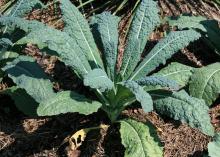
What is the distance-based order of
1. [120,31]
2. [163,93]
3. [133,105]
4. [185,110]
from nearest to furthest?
[185,110] < [163,93] < [133,105] < [120,31]

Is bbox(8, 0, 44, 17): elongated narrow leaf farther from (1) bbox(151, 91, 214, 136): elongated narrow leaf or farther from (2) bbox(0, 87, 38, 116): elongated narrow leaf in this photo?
(1) bbox(151, 91, 214, 136): elongated narrow leaf

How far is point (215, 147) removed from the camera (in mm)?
2955

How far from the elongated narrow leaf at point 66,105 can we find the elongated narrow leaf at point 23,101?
35 cm

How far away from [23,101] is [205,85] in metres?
1.19

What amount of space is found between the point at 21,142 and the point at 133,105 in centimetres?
78

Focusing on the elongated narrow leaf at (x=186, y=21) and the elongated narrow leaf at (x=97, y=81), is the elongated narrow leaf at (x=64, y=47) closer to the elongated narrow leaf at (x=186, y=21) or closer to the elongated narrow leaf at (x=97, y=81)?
the elongated narrow leaf at (x=97, y=81)

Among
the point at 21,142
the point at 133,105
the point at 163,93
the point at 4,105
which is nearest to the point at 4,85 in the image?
the point at 4,105

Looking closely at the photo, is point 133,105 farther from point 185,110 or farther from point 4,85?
point 4,85

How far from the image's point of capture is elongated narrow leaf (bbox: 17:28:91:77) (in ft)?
9.53

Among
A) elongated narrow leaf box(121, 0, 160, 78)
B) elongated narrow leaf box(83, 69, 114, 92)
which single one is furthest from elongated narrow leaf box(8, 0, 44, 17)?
elongated narrow leaf box(83, 69, 114, 92)

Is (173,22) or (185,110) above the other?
(173,22)

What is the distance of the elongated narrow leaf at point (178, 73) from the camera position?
3211mm

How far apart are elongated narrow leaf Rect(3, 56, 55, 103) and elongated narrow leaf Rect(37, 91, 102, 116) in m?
0.16

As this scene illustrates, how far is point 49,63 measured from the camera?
11.8ft
